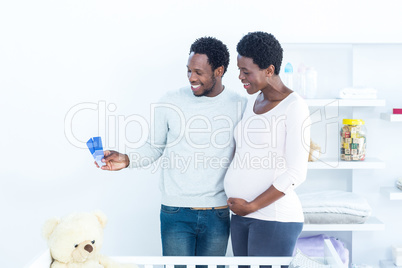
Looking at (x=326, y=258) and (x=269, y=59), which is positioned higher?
(x=269, y=59)

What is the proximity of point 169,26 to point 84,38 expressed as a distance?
1.32 feet

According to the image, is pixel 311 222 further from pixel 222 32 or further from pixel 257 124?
pixel 222 32

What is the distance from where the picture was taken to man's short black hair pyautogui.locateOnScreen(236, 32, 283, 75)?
165 centimetres

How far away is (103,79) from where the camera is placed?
2.41m

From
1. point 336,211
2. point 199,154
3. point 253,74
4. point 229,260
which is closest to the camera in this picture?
point 229,260

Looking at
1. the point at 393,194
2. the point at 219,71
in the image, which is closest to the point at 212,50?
the point at 219,71

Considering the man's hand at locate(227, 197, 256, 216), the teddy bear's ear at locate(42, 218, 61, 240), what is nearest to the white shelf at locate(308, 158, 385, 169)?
the man's hand at locate(227, 197, 256, 216)

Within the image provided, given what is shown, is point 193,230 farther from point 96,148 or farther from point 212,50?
point 212,50

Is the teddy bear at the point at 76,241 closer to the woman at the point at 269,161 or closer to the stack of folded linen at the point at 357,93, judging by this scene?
the woman at the point at 269,161

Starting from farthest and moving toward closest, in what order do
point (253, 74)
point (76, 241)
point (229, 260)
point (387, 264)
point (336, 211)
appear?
1. point (387, 264)
2. point (336, 211)
3. point (253, 74)
4. point (229, 260)
5. point (76, 241)

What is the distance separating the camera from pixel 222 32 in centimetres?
235

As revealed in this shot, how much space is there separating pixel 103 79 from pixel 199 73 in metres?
0.80

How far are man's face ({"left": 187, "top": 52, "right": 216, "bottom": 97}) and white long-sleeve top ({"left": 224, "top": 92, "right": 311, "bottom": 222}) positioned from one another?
0.19 meters

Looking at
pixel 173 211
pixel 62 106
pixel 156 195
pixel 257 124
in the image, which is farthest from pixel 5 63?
pixel 257 124
